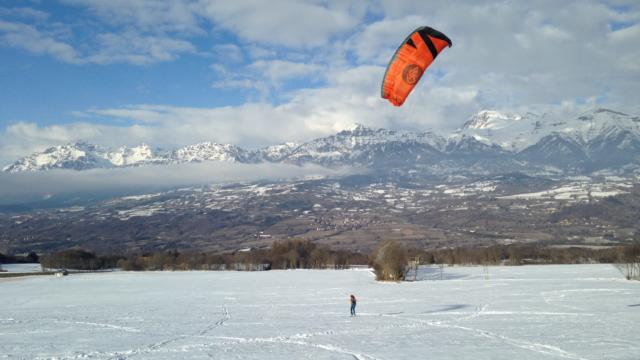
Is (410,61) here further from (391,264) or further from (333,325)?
(391,264)

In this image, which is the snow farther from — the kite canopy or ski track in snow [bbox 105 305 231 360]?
the kite canopy

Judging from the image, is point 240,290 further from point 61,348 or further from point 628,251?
point 628,251

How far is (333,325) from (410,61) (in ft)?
45.4

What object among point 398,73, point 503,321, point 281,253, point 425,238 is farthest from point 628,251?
point 425,238

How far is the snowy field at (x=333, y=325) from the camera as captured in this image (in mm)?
20703

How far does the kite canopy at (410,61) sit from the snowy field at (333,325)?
10.7 m

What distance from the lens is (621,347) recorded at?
67.1ft

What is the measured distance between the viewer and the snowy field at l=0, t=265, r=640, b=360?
815 inches

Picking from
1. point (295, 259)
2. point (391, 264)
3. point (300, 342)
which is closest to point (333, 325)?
point (300, 342)

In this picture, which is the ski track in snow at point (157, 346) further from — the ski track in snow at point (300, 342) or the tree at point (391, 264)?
the tree at point (391, 264)

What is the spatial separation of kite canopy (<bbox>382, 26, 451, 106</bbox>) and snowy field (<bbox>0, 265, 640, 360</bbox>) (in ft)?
35.0

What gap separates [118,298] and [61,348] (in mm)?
24909

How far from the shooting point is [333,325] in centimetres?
2758

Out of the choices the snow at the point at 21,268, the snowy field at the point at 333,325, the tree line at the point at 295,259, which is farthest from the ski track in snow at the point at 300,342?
the snow at the point at 21,268
